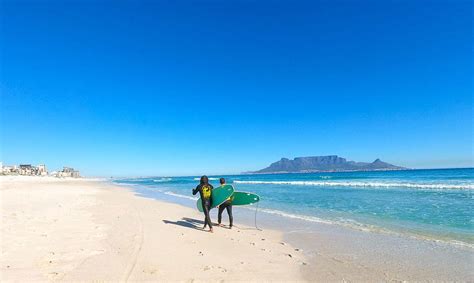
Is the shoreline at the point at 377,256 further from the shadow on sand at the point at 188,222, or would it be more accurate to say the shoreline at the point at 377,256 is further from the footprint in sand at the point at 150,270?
the shadow on sand at the point at 188,222

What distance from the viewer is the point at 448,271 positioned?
5.54 meters

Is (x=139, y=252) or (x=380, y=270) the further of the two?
(x=139, y=252)

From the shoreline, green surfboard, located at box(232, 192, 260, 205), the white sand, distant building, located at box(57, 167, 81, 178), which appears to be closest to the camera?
the white sand

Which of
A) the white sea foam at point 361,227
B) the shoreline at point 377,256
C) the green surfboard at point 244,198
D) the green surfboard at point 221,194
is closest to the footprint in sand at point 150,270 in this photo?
the shoreline at point 377,256

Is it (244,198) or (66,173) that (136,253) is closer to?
(244,198)

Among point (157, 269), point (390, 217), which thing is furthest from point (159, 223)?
point (390, 217)

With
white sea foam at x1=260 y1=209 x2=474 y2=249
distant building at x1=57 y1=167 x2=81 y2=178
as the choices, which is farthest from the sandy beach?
distant building at x1=57 y1=167 x2=81 y2=178

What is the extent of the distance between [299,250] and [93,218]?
778 cm

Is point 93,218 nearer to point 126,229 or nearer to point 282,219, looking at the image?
point 126,229

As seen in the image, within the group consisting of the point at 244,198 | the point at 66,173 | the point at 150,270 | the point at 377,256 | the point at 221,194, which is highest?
the point at 66,173

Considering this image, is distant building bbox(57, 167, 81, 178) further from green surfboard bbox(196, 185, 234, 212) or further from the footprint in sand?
the footprint in sand

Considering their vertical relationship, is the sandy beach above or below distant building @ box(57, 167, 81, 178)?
below

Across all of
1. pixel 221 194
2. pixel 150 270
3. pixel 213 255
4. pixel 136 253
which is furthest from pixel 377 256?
pixel 221 194

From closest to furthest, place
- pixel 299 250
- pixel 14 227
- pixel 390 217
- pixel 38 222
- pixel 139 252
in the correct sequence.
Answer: pixel 139 252
pixel 299 250
pixel 14 227
pixel 38 222
pixel 390 217
